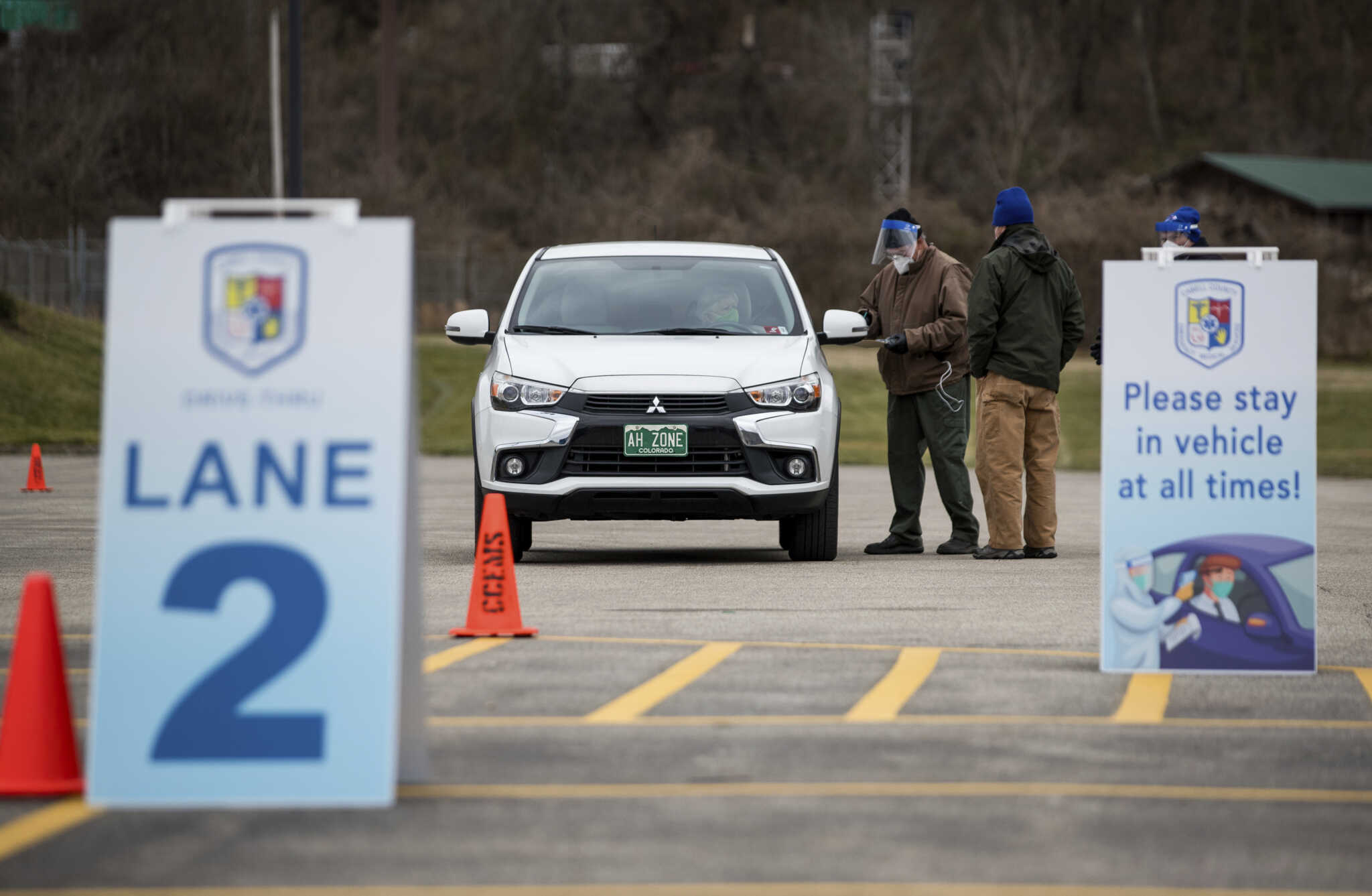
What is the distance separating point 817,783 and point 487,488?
6138 millimetres

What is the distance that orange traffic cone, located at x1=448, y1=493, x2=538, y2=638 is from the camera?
8555mm

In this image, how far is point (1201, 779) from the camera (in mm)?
5773

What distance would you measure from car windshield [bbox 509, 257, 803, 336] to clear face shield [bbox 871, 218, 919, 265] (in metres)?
0.68

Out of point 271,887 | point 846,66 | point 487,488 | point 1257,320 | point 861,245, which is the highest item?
point 846,66

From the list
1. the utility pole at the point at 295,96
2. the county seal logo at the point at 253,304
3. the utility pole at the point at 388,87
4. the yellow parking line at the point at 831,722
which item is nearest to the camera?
the county seal logo at the point at 253,304

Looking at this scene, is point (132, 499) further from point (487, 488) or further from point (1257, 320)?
point (487, 488)

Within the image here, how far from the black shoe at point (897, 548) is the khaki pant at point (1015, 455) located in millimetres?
595

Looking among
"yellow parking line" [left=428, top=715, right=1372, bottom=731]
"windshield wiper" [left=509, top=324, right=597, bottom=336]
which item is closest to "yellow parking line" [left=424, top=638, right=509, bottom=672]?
"yellow parking line" [left=428, top=715, right=1372, bottom=731]

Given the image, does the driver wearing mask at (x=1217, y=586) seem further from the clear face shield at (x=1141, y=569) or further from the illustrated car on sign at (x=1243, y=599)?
the clear face shield at (x=1141, y=569)

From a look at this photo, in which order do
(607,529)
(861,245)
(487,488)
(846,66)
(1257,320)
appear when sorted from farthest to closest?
(846,66)
(861,245)
(607,529)
(487,488)
(1257,320)

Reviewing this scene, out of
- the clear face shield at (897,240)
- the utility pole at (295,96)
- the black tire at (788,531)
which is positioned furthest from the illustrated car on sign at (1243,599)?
the utility pole at (295,96)

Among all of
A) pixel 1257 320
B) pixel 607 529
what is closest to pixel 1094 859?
pixel 1257 320

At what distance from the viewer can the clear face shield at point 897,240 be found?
41.8ft

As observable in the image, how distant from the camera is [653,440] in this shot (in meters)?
11.3
